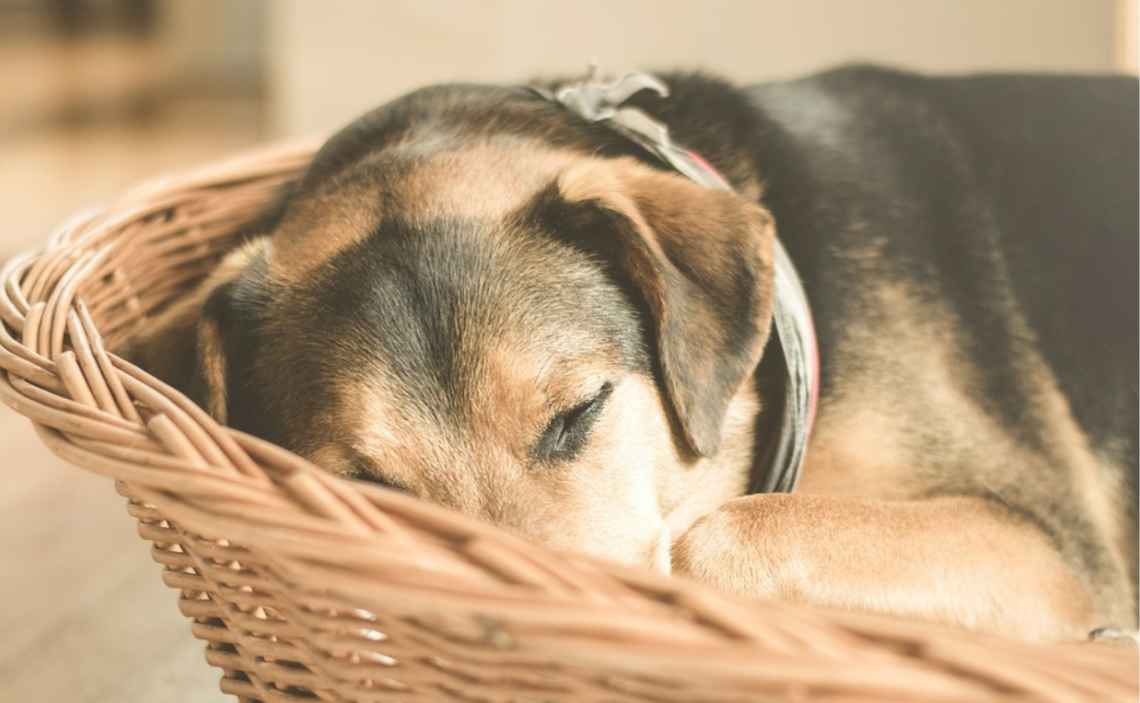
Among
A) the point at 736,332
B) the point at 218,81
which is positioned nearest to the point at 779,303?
the point at 736,332

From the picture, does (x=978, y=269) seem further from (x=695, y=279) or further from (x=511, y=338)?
(x=511, y=338)

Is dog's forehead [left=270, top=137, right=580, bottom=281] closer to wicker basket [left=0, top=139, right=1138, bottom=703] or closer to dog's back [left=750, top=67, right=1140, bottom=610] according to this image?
wicker basket [left=0, top=139, right=1138, bottom=703]

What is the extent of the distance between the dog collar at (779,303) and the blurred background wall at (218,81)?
3.67 ft

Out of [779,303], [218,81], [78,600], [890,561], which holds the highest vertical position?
[779,303]

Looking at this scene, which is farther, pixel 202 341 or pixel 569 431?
pixel 202 341

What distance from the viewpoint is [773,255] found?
1.83 m

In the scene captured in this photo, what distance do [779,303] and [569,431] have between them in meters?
0.43

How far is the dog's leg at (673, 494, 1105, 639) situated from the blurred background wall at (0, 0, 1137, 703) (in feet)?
3.44

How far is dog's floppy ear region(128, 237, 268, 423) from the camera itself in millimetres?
1841

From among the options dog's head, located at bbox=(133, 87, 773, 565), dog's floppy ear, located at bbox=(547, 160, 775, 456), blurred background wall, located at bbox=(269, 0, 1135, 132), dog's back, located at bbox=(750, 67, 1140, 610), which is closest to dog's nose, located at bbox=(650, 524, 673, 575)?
dog's head, located at bbox=(133, 87, 773, 565)

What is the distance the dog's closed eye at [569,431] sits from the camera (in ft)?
5.41

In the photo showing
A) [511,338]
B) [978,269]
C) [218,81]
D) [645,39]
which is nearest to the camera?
[511,338]

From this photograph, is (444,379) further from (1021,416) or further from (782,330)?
(1021,416)

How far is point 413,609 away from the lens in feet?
3.98
